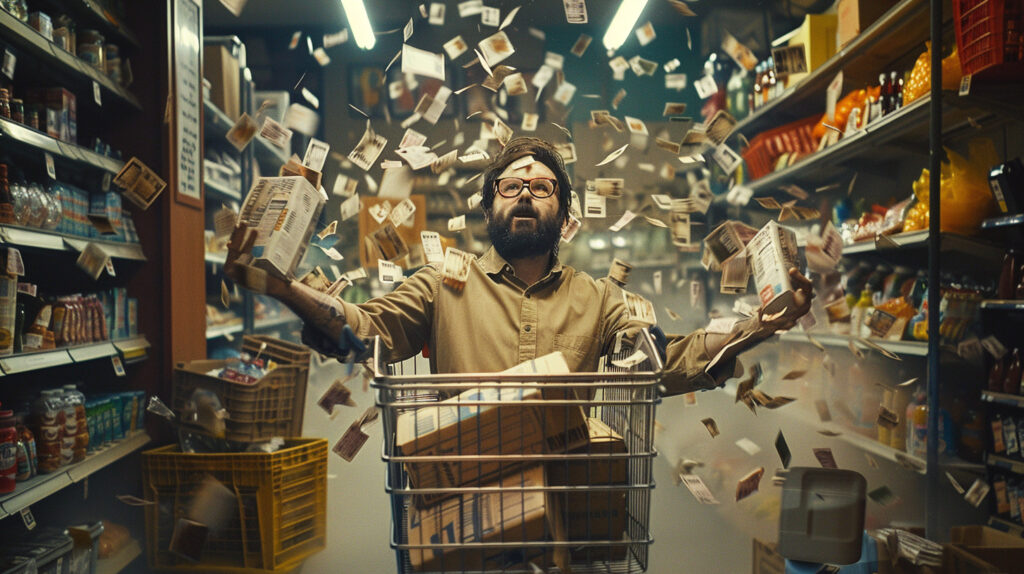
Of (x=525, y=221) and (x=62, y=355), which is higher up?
(x=525, y=221)

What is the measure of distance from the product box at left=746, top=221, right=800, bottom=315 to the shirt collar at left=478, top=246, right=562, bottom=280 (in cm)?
64

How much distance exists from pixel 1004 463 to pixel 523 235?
2.35m

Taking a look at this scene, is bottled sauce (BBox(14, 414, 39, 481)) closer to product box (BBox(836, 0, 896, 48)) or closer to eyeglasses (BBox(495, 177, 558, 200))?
eyeglasses (BBox(495, 177, 558, 200))

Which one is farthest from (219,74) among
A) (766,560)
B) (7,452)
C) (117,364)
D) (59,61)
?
(766,560)

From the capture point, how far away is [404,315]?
1.89 metres

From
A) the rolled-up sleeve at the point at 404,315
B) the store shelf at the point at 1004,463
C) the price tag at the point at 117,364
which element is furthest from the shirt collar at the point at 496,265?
the store shelf at the point at 1004,463

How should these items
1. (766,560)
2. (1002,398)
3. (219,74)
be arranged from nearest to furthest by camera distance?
(1002,398) < (766,560) < (219,74)

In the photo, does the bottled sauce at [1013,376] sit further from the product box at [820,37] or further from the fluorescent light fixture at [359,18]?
the fluorescent light fixture at [359,18]

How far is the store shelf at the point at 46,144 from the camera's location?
7.47 feet

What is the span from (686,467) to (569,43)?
351 centimetres

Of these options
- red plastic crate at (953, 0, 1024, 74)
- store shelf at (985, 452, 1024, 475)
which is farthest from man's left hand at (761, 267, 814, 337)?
store shelf at (985, 452, 1024, 475)

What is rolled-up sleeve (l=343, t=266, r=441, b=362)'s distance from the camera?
180 centimetres

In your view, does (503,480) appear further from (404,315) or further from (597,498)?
(404,315)

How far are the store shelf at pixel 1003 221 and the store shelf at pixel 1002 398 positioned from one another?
27.3 inches
